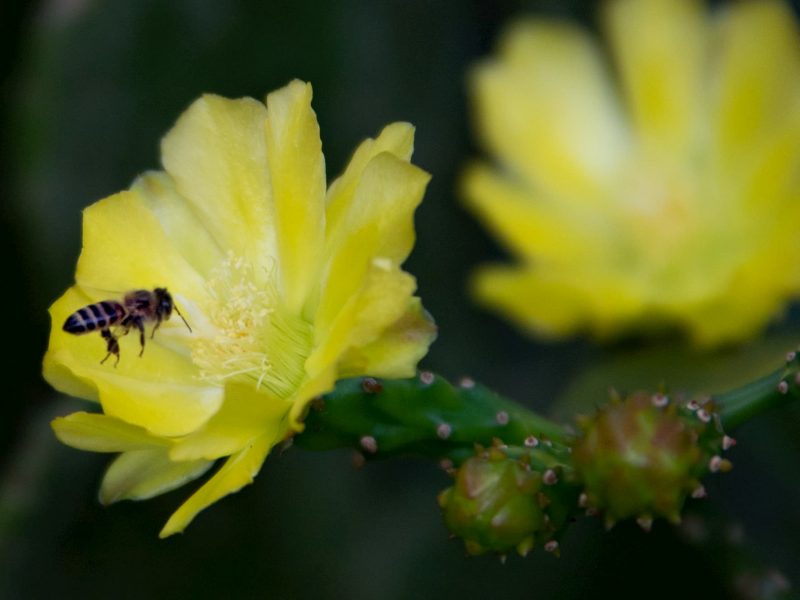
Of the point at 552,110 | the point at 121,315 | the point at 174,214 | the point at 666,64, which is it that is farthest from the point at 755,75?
the point at 121,315

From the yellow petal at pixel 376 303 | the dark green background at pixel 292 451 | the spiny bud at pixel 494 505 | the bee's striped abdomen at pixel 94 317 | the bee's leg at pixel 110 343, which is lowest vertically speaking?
the dark green background at pixel 292 451

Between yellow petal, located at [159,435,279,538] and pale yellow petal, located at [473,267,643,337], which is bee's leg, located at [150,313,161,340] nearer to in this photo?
yellow petal, located at [159,435,279,538]

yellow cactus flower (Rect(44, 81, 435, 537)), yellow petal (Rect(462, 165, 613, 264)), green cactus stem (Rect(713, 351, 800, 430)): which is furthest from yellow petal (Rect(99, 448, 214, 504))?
yellow petal (Rect(462, 165, 613, 264))

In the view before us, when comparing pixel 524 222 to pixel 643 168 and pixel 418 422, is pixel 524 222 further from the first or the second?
pixel 418 422

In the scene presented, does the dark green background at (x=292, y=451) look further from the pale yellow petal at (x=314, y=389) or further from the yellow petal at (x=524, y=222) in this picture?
the pale yellow petal at (x=314, y=389)

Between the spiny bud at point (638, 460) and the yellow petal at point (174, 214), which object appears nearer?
the spiny bud at point (638, 460)

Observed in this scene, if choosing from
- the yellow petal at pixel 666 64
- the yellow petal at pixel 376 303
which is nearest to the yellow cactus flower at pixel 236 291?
the yellow petal at pixel 376 303

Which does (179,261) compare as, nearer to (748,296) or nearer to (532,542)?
(532,542)
